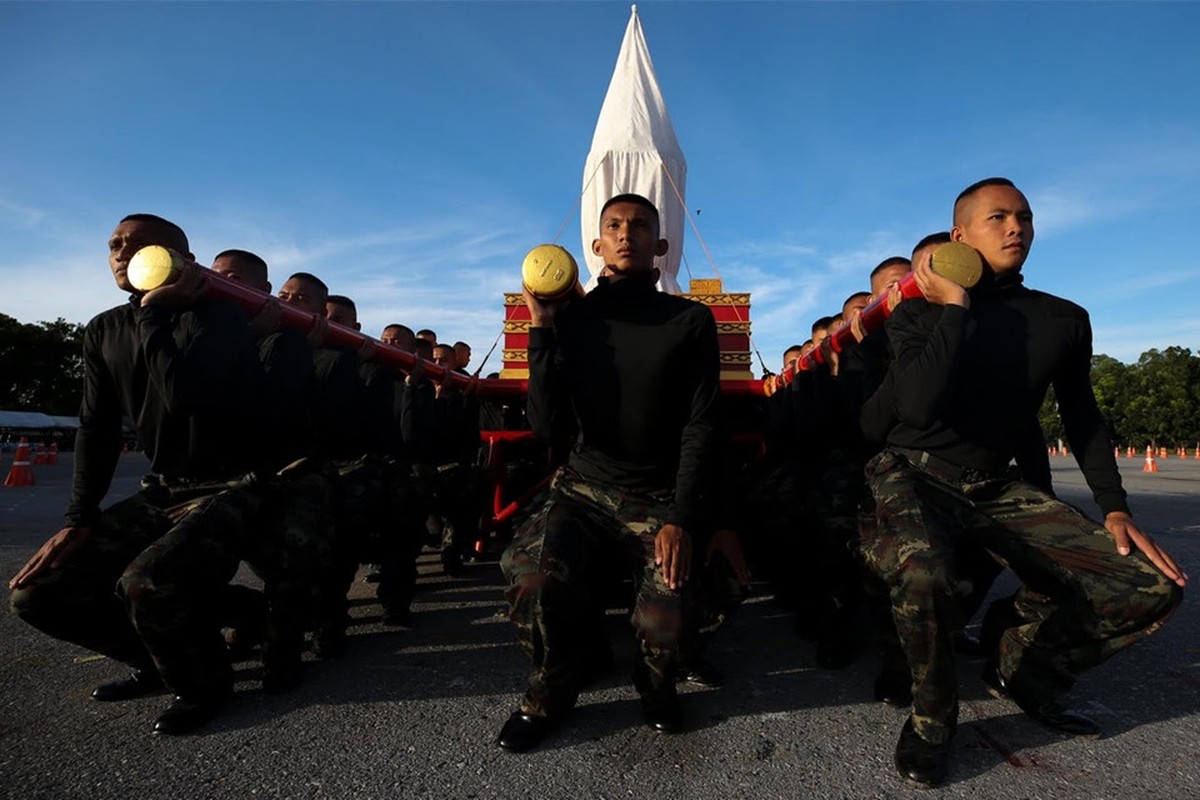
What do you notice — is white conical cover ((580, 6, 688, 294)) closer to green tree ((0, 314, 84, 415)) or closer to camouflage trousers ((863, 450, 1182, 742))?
camouflage trousers ((863, 450, 1182, 742))

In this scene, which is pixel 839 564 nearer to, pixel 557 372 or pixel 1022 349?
pixel 1022 349

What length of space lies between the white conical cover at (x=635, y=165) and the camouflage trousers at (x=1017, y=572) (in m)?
6.38

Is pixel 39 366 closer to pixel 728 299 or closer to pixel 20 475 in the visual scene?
pixel 20 475

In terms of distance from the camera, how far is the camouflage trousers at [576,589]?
6.99 ft

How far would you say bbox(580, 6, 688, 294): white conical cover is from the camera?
8.74 meters

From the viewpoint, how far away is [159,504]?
255 centimetres

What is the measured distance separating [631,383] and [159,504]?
1.96 meters

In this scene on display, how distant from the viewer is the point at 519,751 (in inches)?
77.4

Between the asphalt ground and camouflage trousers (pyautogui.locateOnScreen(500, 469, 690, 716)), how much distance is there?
205mm

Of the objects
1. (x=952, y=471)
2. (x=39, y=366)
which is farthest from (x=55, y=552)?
(x=39, y=366)

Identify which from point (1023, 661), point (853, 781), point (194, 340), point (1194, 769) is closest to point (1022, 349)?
point (1023, 661)

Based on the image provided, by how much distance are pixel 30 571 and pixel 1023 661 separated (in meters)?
3.51

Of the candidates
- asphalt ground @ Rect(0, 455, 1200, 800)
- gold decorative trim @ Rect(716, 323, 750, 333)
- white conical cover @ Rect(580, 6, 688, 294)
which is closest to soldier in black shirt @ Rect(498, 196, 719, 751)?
asphalt ground @ Rect(0, 455, 1200, 800)

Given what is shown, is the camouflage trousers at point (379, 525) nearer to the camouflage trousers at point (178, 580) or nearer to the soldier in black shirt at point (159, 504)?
the camouflage trousers at point (178, 580)
